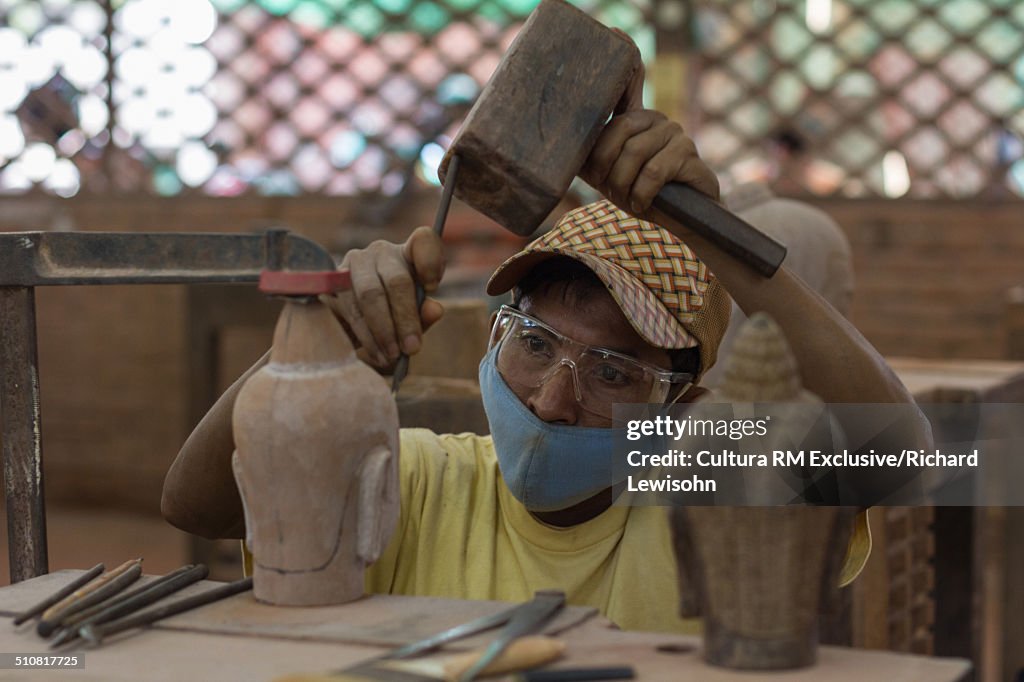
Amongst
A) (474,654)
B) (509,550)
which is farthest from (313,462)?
(509,550)

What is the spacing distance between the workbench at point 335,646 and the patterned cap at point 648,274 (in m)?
0.55

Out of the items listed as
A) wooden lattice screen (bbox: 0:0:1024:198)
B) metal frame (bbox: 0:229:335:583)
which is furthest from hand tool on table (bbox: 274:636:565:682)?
wooden lattice screen (bbox: 0:0:1024:198)

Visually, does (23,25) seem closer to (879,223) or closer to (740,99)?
(740,99)

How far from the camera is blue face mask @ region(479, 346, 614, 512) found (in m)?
1.73

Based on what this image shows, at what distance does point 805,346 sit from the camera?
1607mm

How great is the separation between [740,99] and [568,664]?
174 inches

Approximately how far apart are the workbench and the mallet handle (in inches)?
20.0

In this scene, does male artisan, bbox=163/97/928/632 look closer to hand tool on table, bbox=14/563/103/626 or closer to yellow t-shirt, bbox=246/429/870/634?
yellow t-shirt, bbox=246/429/870/634

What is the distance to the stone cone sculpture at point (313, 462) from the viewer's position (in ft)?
4.30

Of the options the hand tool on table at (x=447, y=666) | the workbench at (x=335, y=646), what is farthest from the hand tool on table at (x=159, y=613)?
the hand tool on table at (x=447, y=666)

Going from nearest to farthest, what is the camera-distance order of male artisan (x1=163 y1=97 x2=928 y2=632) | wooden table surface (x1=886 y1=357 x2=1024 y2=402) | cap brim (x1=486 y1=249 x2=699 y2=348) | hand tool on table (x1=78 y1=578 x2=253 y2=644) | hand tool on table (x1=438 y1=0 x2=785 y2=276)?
hand tool on table (x1=78 y1=578 x2=253 y2=644) → hand tool on table (x1=438 y1=0 x2=785 y2=276) → male artisan (x1=163 y1=97 x2=928 y2=632) → cap brim (x1=486 y1=249 x2=699 y2=348) → wooden table surface (x1=886 y1=357 x2=1024 y2=402)

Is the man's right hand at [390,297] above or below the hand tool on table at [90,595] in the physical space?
above

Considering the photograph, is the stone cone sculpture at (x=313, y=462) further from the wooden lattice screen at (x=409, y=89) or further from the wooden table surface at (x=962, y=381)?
the wooden lattice screen at (x=409, y=89)

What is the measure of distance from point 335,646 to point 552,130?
654mm
